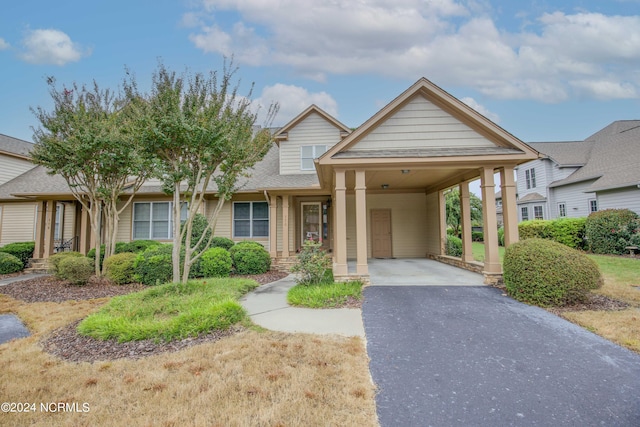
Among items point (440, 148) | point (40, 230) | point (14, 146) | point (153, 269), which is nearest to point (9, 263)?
point (40, 230)

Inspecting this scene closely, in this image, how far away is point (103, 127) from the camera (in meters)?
8.59

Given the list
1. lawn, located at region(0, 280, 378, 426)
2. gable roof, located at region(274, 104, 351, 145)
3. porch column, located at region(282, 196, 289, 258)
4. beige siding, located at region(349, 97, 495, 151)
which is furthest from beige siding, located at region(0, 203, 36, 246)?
beige siding, located at region(349, 97, 495, 151)

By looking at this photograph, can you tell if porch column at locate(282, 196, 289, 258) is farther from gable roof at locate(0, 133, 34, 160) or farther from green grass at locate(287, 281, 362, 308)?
gable roof at locate(0, 133, 34, 160)

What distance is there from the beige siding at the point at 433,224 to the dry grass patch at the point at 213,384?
8.75 metres

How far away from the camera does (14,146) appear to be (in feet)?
50.6

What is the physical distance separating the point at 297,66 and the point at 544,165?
61.0ft

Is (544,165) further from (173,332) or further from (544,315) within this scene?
(173,332)

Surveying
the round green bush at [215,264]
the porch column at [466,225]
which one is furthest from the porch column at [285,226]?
the porch column at [466,225]

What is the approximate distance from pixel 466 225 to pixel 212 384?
8989mm

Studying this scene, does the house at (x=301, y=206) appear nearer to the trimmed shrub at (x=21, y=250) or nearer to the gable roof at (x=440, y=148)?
the trimmed shrub at (x=21, y=250)

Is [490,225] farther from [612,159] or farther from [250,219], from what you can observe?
[612,159]

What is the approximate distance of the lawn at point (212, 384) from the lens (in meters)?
2.37

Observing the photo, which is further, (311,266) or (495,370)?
(311,266)

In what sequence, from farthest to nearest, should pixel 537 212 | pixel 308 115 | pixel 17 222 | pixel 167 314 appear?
pixel 537 212, pixel 17 222, pixel 308 115, pixel 167 314
